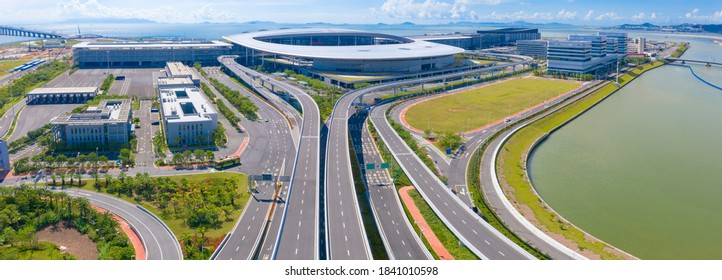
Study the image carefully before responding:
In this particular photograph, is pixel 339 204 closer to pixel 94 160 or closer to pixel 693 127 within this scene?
pixel 94 160

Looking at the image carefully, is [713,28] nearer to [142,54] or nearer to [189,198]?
[142,54]

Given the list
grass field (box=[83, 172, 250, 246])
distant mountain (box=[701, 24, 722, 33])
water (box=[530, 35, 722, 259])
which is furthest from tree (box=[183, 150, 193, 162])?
distant mountain (box=[701, 24, 722, 33])

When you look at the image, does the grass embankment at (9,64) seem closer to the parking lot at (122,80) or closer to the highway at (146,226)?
the parking lot at (122,80)

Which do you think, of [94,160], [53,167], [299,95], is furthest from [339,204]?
[299,95]

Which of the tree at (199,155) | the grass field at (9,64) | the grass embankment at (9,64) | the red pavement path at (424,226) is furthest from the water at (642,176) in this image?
the grass field at (9,64)

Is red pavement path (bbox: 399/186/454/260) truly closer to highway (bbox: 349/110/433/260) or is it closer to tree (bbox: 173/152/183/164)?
highway (bbox: 349/110/433/260)

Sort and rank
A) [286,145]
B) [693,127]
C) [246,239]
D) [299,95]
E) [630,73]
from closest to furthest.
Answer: [246,239]
[286,145]
[693,127]
[299,95]
[630,73]
